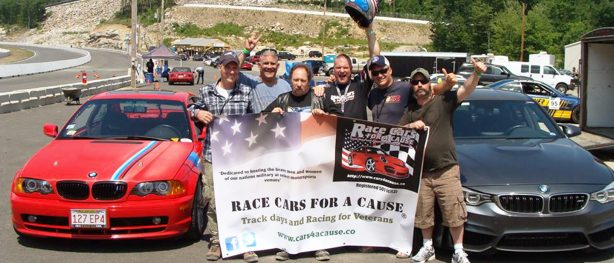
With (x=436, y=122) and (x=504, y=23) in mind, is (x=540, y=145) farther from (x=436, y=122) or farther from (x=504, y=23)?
(x=504, y=23)

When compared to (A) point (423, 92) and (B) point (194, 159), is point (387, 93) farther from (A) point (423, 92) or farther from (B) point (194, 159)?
(B) point (194, 159)

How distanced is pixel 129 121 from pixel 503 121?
4.29 metres

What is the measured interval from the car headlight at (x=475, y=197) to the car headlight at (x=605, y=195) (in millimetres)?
941

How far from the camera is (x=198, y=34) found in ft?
424

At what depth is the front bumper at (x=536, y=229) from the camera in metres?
5.34

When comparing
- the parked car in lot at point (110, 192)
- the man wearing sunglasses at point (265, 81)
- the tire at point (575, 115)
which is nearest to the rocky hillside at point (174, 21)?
the tire at point (575, 115)

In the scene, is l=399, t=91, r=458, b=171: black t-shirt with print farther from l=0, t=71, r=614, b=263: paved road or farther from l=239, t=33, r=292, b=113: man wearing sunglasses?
l=239, t=33, r=292, b=113: man wearing sunglasses

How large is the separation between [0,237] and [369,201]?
3.77m

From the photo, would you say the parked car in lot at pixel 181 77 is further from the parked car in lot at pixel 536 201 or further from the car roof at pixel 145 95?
the parked car in lot at pixel 536 201

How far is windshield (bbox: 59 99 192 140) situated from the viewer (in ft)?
22.7

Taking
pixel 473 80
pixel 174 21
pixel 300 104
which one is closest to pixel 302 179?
pixel 300 104

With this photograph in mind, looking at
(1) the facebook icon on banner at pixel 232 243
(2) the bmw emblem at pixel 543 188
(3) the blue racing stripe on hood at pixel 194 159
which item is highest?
(3) the blue racing stripe on hood at pixel 194 159

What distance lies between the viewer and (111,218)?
5.62 meters

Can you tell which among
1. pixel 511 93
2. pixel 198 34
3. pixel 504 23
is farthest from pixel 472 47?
pixel 511 93
